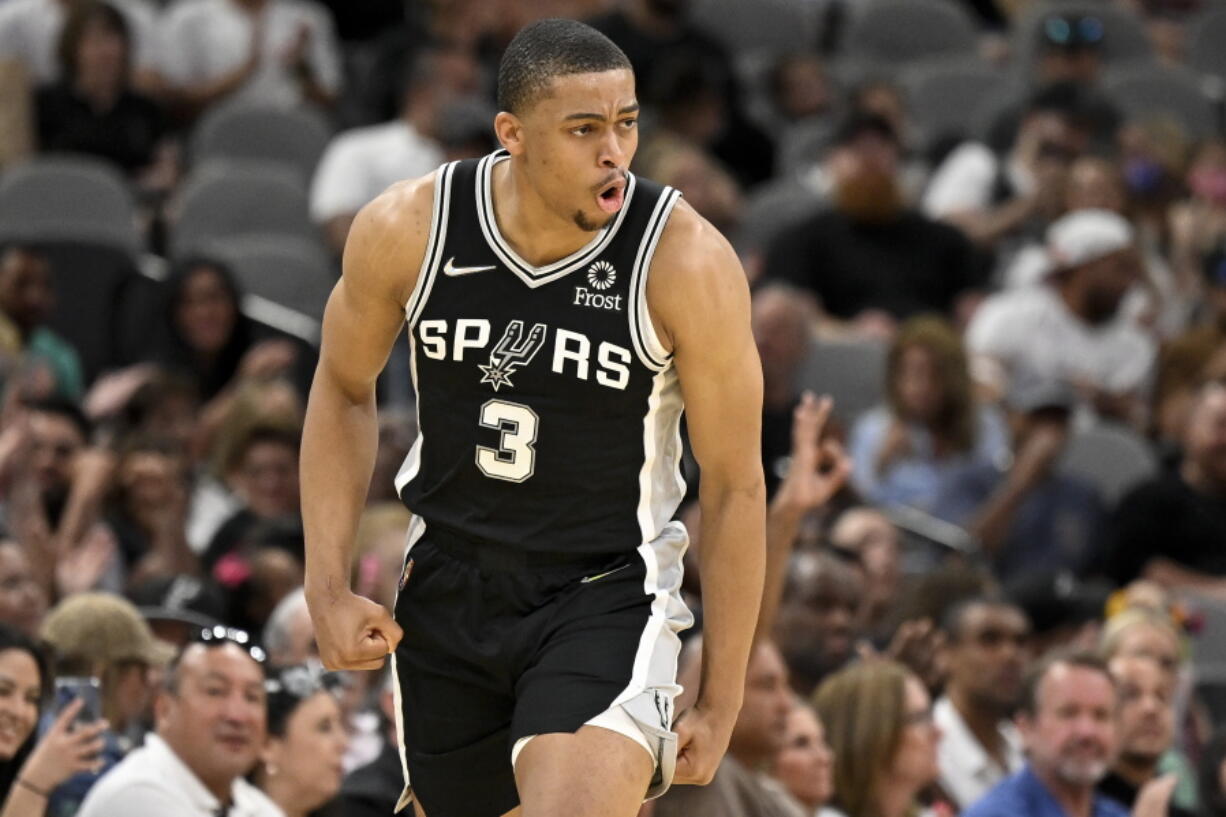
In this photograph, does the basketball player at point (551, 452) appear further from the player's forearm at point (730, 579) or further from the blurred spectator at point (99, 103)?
the blurred spectator at point (99, 103)

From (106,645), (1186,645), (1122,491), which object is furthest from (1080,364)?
(106,645)

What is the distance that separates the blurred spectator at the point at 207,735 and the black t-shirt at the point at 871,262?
520cm

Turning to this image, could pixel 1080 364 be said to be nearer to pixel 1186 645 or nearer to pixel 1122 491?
pixel 1122 491

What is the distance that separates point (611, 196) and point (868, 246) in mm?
6892

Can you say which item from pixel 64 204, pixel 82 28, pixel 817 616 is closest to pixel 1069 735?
pixel 817 616

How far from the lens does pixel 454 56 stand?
36.7ft

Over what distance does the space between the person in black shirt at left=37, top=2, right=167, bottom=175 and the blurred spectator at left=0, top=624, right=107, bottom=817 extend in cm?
554

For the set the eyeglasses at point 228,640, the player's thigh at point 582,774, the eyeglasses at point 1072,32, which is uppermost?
the eyeglasses at point 1072,32

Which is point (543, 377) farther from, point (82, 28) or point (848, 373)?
point (82, 28)

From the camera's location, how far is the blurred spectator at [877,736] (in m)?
6.59

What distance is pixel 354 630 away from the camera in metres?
3.98

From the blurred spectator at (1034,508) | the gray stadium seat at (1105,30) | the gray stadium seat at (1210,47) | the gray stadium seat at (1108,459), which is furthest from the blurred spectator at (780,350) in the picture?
the gray stadium seat at (1210,47)

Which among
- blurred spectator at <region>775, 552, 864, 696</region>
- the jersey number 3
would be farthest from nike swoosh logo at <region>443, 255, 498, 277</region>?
blurred spectator at <region>775, 552, 864, 696</region>

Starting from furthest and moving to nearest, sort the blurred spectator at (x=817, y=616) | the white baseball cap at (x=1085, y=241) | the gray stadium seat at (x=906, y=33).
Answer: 1. the gray stadium seat at (x=906, y=33)
2. the white baseball cap at (x=1085, y=241)
3. the blurred spectator at (x=817, y=616)
